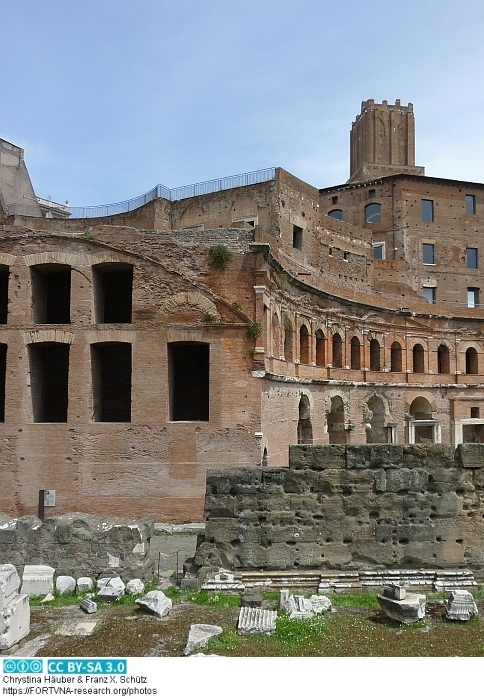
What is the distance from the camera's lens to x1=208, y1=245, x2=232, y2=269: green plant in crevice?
1534 centimetres

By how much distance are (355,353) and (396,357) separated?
11.3 feet

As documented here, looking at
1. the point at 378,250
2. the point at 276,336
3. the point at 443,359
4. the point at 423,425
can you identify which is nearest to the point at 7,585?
the point at 276,336

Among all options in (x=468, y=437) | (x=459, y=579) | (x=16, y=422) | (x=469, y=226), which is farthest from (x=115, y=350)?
(x=469, y=226)

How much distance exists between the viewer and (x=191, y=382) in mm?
18359

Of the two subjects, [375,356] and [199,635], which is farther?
[375,356]

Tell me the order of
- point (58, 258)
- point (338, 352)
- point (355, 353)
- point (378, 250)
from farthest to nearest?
point (378, 250)
point (355, 353)
point (338, 352)
point (58, 258)

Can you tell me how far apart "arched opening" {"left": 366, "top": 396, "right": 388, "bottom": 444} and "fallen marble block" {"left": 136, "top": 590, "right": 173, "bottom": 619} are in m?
20.6

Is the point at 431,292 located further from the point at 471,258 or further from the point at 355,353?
the point at 355,353

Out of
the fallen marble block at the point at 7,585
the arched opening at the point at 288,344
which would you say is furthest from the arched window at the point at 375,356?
the fallen marble block at the point at 7,585

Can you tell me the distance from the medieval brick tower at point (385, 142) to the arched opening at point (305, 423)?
91.2 feet

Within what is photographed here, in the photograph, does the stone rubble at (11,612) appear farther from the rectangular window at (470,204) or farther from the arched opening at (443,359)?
the rectangular window at (470,204)

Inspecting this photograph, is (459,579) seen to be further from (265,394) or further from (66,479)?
(66,479)

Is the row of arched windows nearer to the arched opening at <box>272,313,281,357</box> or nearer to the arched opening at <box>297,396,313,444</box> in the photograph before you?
the arched opening at <box>272,313,281,357</box>

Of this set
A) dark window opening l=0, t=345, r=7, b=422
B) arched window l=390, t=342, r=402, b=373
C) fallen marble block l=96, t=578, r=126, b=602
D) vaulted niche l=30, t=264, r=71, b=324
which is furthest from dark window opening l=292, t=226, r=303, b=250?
fallen marble block l=96, t=578, r=126, b=602
